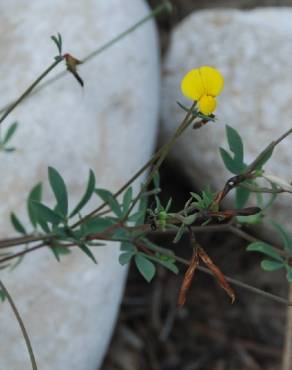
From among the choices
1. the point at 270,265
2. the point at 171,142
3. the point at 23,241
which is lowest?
the point at 270,265

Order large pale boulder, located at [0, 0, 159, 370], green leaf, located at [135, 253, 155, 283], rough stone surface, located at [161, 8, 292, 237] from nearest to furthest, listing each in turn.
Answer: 1. green leaf, located at [135, 253, 155, 283]
2. large pale boulder, located at [0, 0, 159, 370]
3. rough stone surface, located at [161, 8, 292, 237]

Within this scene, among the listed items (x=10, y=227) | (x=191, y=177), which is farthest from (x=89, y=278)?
(x=191, y=177)

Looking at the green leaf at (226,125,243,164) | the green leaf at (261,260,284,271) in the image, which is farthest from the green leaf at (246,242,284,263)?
the green leaf at (226,125,243,164)

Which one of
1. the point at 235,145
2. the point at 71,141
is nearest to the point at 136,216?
the point at 235,145

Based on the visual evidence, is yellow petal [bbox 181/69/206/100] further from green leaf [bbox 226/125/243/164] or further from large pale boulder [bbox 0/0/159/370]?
large pale boulder [bbox 0/0/159/370]

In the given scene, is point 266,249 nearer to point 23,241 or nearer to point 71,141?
point 23,241

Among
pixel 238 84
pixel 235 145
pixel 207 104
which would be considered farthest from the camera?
pixel 238 84

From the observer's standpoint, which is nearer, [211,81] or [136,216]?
[211,81]
